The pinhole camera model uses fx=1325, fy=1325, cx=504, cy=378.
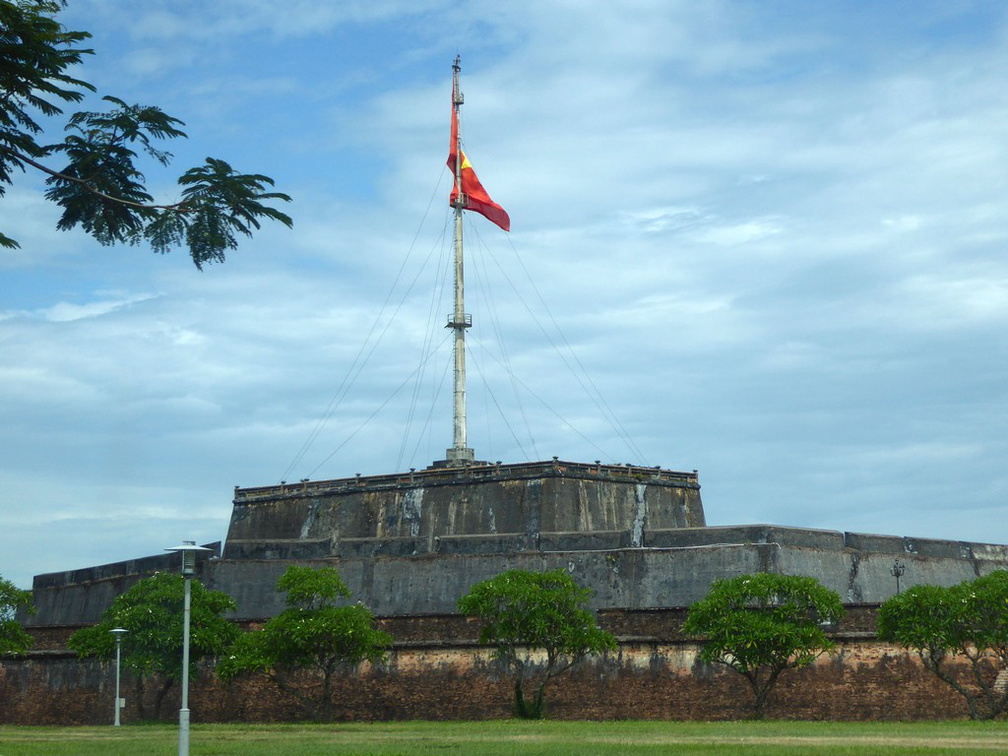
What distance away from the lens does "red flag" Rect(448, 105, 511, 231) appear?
4019cm

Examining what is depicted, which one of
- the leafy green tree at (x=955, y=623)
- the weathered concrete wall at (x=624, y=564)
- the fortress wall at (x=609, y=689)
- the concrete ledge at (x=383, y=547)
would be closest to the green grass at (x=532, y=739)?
the leafy green tree at (x=955, y=623)

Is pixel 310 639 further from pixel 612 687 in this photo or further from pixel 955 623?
pixel 955 623

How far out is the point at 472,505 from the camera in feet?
120

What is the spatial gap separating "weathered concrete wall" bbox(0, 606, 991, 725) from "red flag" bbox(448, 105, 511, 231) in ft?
46.9

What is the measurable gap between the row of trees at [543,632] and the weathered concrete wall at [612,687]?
44cm

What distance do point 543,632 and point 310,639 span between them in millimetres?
4911

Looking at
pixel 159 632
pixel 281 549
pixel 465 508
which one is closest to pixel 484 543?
pixel 465 508

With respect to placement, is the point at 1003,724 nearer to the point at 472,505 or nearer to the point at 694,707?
the point at 694,707

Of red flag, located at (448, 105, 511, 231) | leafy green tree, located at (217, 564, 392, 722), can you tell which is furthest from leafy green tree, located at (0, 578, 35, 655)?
red flag, located at (448, 105, 511, 231)

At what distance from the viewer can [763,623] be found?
26094 mm

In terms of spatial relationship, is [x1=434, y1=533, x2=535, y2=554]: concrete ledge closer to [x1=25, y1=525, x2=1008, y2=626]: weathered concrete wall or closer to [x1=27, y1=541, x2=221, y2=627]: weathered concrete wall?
[x1=25, y1=525, x2=1008, y2=626]: weathered concrete wall

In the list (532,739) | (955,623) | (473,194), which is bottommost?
(532,739)

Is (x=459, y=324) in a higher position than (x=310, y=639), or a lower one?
higher

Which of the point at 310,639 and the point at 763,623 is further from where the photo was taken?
the point at 310,639
